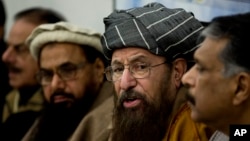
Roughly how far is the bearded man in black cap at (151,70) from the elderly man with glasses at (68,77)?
0.71 metres

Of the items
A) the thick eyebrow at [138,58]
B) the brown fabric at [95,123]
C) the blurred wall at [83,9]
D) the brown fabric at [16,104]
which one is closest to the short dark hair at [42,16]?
the blurred wall at [83,9]

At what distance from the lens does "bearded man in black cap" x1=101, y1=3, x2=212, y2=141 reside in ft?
10.7

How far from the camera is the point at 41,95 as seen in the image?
15.0 ft

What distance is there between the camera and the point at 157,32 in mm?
3268

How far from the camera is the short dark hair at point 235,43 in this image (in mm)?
2533

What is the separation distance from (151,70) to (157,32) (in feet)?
0.60

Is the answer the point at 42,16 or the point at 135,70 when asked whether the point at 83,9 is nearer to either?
the point at 42,16

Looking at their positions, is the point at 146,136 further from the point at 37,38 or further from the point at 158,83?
the point at 37,38

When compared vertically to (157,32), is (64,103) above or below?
below

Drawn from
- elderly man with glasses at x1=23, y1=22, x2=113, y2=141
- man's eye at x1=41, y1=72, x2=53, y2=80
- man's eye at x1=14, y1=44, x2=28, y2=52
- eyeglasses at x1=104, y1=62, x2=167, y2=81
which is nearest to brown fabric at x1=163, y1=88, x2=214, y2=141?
eyeglasses at x1=104, y1=62, x2=167, y2=81

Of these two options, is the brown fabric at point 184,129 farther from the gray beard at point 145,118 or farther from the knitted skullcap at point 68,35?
the knitted skullcap at point 68,35

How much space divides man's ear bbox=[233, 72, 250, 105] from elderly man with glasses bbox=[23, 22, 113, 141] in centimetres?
151

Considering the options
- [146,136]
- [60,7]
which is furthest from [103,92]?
[60,7]

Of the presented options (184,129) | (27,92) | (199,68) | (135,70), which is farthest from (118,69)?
(27,92)
